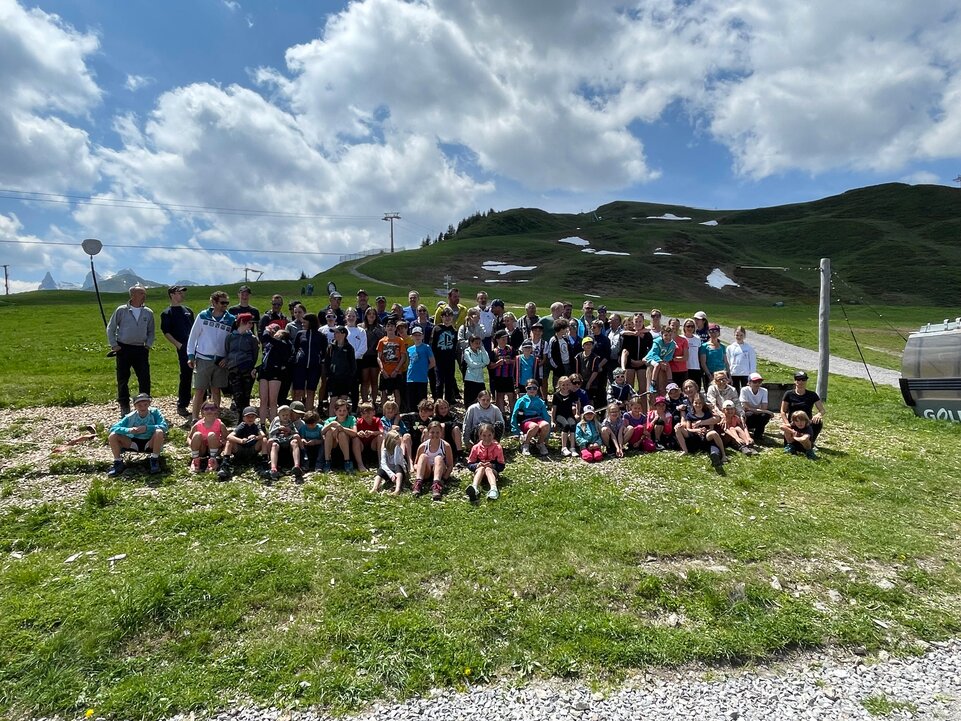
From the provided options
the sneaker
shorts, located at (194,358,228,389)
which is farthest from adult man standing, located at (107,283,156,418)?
the sneaker

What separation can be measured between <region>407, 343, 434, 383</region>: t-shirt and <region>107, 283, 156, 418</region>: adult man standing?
5.35 meters

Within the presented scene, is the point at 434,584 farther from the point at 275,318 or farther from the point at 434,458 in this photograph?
A: the point at 275,318

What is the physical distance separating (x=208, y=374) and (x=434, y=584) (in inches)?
300

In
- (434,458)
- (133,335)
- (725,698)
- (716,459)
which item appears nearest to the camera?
(725,698)

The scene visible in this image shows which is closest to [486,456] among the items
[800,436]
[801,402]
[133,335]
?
[800,436]

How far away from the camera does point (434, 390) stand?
13250mm

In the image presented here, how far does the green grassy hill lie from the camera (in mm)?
66562

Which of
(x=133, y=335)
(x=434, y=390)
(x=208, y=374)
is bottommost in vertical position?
(x=434, y=390)

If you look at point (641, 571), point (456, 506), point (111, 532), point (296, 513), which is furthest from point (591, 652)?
point (111, 532)

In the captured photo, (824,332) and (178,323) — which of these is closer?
(178,323)

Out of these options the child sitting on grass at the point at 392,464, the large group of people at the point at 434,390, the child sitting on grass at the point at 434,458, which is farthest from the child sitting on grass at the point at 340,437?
the child sitting on grass at the point at 434,458

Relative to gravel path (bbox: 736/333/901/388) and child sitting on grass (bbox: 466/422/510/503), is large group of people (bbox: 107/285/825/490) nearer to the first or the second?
child sitting on grass (bbox: 466/422/510/503)

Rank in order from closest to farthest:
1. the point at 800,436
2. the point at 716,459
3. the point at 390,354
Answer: the point at 716,459
the point at 800,436
the point at 390,354

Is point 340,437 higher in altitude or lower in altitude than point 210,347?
lower
